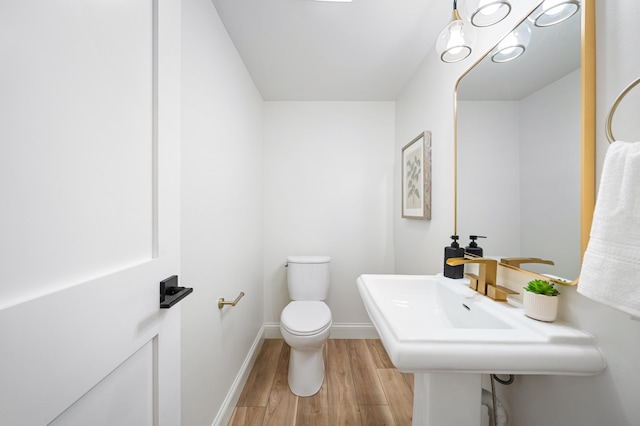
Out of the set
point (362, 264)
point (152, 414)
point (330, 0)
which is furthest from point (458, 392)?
point (330, 0)

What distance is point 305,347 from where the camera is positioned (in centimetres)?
153

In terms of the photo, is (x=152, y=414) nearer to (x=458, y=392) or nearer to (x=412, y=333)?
(x=412, y=333)

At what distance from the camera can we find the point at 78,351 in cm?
40

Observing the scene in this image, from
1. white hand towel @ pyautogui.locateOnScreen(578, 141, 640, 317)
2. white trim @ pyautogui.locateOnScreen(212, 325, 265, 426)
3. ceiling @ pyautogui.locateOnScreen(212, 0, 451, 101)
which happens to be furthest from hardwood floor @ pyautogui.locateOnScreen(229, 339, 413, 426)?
ceiling @ pyautogui.locateOnScreen(212, 0, 451, 101)

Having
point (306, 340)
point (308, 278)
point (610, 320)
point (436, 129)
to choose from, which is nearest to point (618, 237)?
point (610, 320)

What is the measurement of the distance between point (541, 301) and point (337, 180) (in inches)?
67.9

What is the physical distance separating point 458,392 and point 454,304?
35 centimetres

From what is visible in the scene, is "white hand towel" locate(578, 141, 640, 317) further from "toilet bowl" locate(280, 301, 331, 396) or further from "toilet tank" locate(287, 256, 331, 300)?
"toilet tank" locate(287, 256, 331, 300)

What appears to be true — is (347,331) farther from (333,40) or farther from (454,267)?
(333,40)

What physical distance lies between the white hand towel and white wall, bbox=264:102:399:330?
5.71 feet

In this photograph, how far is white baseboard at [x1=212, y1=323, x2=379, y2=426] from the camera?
4.39ft

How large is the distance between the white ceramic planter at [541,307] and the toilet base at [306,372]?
1.25 meters

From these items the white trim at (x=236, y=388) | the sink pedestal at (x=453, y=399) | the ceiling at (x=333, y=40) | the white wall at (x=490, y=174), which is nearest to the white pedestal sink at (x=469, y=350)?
the sink pedestal at (x=453, y=399)

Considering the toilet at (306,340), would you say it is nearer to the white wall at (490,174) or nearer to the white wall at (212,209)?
the white wall at (212,209)
